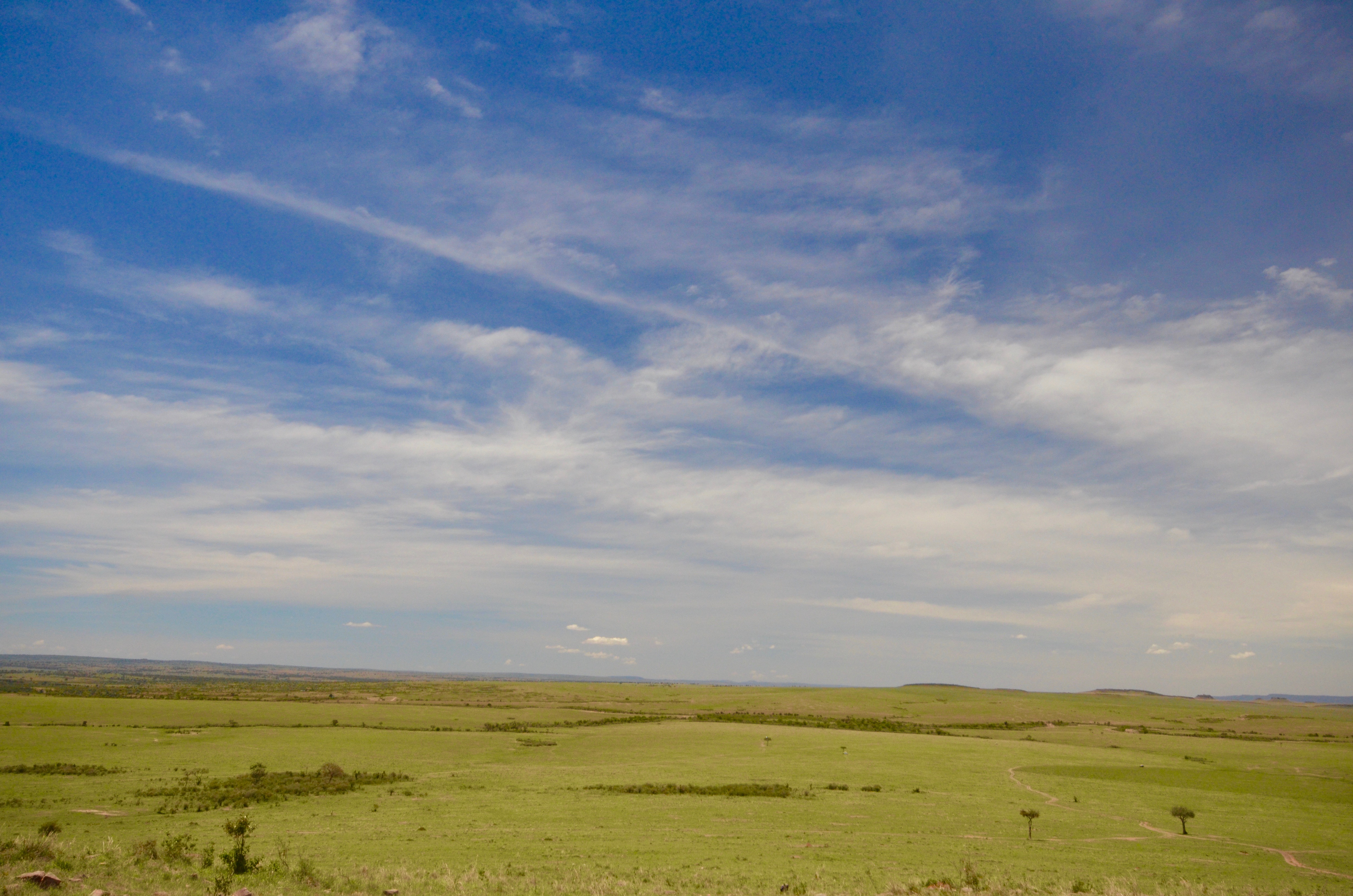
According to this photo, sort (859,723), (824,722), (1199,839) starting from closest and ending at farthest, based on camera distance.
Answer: (1199,839) < (859,723) < (824,722)

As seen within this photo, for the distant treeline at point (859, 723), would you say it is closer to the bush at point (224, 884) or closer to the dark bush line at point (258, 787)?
the dark bush line at point (258, 787)

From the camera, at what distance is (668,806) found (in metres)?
42.4

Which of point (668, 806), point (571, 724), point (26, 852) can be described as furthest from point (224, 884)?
point (571, 724)

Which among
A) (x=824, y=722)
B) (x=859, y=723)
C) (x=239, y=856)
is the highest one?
(x=239, y=856)

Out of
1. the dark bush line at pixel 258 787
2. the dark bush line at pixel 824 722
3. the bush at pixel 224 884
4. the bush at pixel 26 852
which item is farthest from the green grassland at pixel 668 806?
the dark bush line at pixel 824 722

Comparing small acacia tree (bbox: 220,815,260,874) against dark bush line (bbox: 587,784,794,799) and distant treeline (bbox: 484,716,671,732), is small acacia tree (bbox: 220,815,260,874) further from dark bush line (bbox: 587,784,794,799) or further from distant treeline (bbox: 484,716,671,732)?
distant treeline (bbox: 484,716,671,732)

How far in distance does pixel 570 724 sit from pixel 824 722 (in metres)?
42.2

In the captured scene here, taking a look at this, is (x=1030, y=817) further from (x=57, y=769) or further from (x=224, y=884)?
(x=57, y=769)

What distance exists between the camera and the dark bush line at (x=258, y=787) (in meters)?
40.1

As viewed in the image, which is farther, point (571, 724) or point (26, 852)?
point (571, 724)

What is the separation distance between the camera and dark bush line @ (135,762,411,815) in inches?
1578

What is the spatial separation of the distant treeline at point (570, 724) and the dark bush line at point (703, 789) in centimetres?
4411

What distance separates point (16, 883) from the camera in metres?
17.2

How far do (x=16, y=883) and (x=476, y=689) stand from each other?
165753 millimetres
